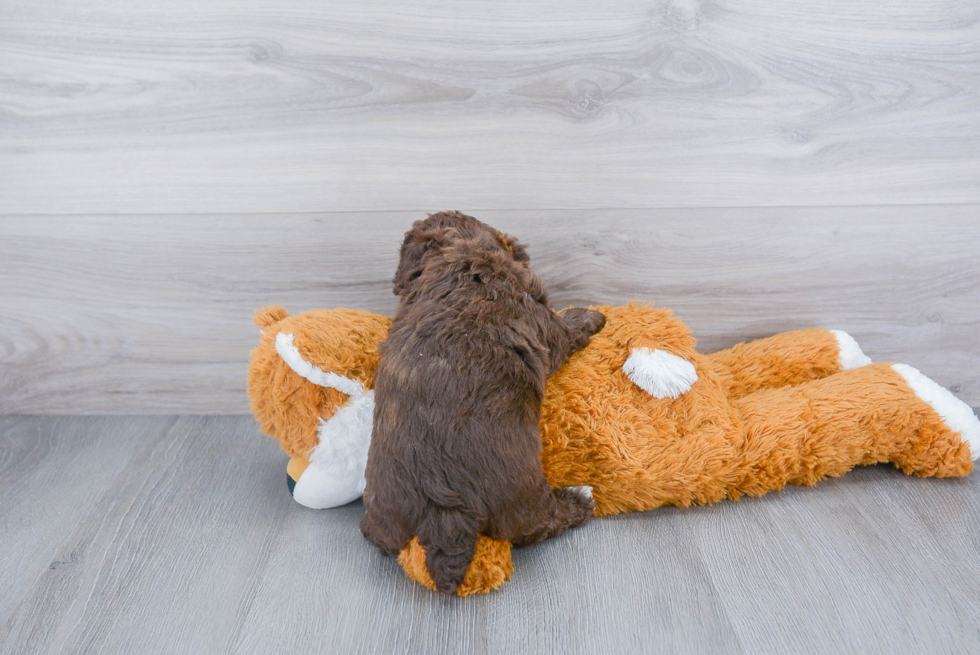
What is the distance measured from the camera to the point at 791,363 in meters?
1.03

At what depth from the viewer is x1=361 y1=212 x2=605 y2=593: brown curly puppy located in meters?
0.74

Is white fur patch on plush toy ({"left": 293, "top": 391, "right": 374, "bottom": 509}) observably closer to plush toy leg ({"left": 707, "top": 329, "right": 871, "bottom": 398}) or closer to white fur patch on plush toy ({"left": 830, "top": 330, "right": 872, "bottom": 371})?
plush toy leg ({"left": 707, "top": 329, "right": 871, "bottom": 398})

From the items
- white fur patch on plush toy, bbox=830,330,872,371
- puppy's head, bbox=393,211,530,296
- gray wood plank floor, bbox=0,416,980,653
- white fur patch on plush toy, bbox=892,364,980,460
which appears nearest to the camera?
gray wood plank floor, bbox=0,416,980,653

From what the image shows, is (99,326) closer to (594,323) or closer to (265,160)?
(265,160)

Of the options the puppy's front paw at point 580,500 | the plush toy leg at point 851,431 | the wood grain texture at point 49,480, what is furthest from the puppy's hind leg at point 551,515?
the wood grain texture at point 49,480

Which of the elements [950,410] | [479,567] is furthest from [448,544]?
[950,410]

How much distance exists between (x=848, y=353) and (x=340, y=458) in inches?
31.6

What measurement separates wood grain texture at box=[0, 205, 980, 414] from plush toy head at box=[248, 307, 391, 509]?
19cm

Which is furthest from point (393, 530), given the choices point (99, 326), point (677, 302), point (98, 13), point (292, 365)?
point (98, 13)

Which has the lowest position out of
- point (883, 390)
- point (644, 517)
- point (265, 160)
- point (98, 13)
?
point (644, 517)

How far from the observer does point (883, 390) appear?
0.93m

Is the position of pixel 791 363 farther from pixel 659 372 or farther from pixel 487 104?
pixel 487 104

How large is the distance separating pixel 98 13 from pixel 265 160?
0.32m

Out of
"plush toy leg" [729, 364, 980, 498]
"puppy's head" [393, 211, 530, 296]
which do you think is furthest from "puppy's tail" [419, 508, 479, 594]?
"plush toy leg" [729, 364, 980, 498]
